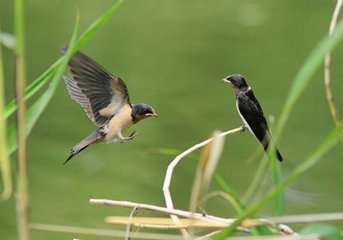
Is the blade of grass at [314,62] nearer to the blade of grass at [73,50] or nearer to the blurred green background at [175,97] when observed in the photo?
the blade of grass at [73,50]

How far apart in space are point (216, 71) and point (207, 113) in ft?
1.80

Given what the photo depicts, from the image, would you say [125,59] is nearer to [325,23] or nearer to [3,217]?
[325,23]

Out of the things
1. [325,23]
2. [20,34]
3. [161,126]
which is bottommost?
[325,23]

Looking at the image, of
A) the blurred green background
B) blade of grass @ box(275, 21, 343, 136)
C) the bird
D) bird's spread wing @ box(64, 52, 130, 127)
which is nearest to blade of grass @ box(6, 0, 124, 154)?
blade of grass @ box(275, 21, 343, 136)

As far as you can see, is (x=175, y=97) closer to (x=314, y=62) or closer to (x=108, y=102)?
(x=108, y=102)

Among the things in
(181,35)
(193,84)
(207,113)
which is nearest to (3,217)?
(207,113)

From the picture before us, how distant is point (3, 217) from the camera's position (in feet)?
11.3

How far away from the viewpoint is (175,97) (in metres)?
4.95

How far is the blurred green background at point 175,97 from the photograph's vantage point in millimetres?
3816

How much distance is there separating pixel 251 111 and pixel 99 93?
0.40m

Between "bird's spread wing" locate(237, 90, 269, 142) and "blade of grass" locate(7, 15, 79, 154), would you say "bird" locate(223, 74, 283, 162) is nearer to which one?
"bird's spread wing" locate(237, 90, 269, 142)

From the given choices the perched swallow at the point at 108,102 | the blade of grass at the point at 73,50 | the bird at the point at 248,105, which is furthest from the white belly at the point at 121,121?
the blade of grass at the point at 73,50

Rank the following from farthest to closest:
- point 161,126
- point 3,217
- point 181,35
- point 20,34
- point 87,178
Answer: point 181,35 → point 161,126 → point 87,178 → point 3,217 → point 20,34

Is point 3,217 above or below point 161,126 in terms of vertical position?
above
